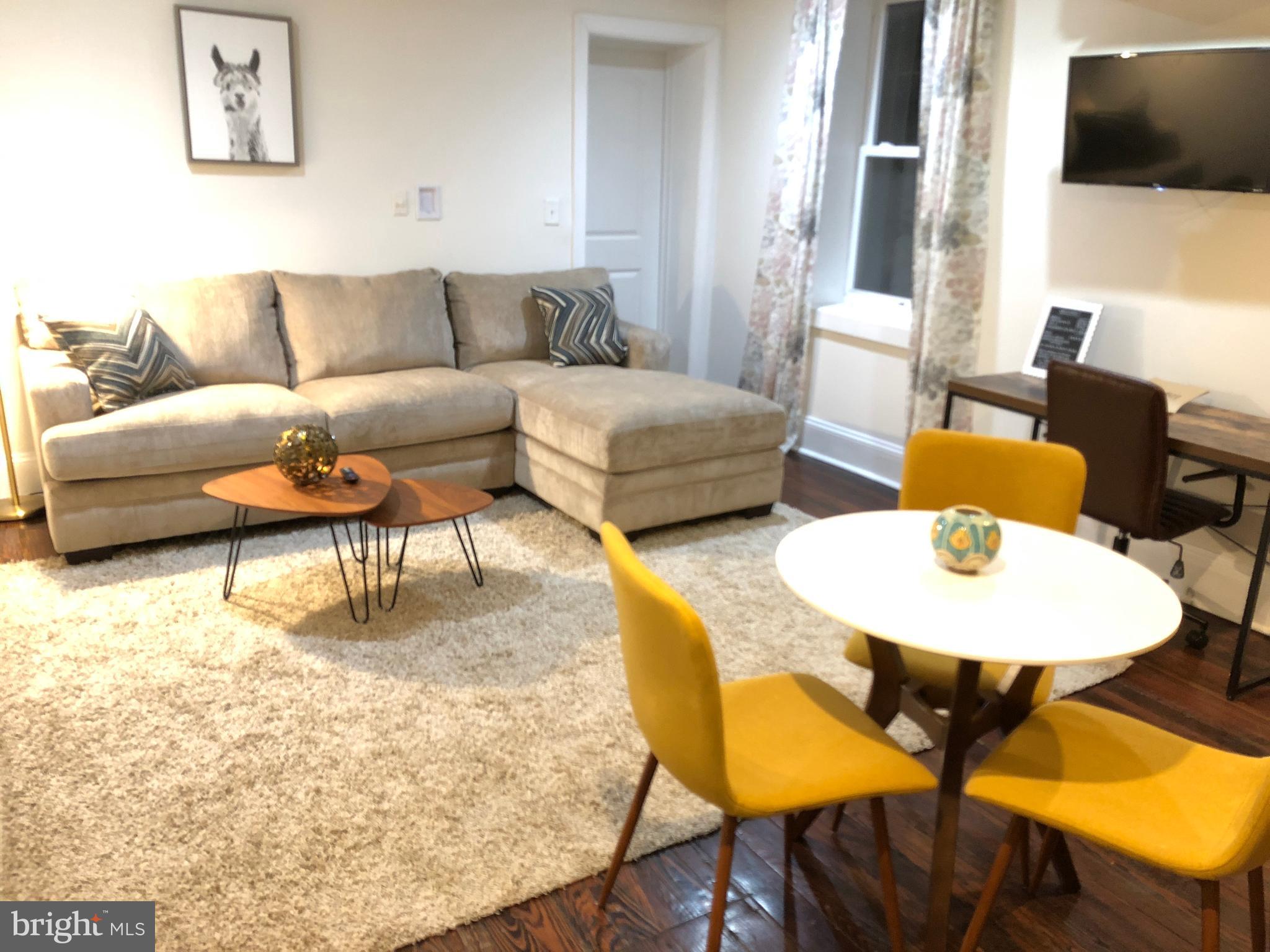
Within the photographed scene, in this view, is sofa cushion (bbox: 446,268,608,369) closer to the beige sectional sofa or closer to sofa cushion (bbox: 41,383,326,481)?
the beige sectional sofa

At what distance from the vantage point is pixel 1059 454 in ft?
7.57

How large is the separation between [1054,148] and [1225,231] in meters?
0.75

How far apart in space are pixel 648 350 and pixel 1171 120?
224 cm

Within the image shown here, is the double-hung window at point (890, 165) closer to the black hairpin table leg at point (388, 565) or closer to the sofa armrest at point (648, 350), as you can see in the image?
the sofa armrest at point (648, 350)

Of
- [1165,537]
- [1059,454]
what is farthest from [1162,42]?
[1059,454]

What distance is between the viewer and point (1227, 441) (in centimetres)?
290

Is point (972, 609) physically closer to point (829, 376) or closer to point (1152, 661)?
point (1152, 661)

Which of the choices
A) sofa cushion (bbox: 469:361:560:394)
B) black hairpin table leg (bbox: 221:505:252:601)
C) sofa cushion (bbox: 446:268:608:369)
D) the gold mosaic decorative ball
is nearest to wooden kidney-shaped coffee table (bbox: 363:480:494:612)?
the gold mosaic decorative ball

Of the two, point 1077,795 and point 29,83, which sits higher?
point 29,83

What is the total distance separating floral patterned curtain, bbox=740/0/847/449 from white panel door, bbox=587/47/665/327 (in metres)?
0.83

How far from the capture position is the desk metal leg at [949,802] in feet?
5.90

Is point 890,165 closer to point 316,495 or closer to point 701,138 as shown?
point 701,138

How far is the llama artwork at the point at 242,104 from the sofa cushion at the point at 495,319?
984mm

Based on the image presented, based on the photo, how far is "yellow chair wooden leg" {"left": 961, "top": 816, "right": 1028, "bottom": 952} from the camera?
169 cm
